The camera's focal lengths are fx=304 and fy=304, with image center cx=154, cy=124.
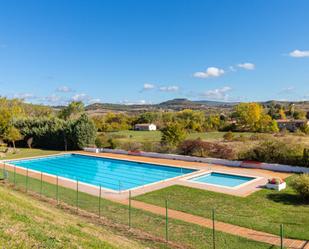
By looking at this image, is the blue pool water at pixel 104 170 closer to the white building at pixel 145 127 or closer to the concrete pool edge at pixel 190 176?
the concrete pool edge at pixel 190 176

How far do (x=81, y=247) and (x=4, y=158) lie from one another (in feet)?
82.6

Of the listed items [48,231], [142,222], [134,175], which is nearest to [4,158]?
[134,175]

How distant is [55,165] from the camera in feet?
87.0

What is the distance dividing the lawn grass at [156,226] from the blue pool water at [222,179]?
7034mm

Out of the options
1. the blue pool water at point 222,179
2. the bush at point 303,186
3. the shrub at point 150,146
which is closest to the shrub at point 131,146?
the shrub at point 150,146

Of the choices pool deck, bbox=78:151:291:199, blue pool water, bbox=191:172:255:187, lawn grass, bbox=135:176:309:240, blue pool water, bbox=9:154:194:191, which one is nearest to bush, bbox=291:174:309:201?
lawn grass, bbox=135:176:309:240

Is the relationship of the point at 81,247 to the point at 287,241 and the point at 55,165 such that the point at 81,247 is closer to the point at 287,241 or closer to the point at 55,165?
the point at 287,241

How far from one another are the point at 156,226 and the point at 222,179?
31.3 feet

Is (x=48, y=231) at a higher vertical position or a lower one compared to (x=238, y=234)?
higher

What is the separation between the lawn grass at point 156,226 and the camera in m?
8.91

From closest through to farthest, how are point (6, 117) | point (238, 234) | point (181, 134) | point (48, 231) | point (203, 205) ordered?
point (48, 231) → point (238, 234) → point (203, 205) → point (181, 134) → point (6, 117)

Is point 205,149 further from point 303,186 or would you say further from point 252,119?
point 252,119

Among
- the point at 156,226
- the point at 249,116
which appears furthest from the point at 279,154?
the point at 249,116

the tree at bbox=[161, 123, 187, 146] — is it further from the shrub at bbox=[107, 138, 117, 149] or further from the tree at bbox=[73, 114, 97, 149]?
the tree at bbox=[73, 114, 97, 149]
